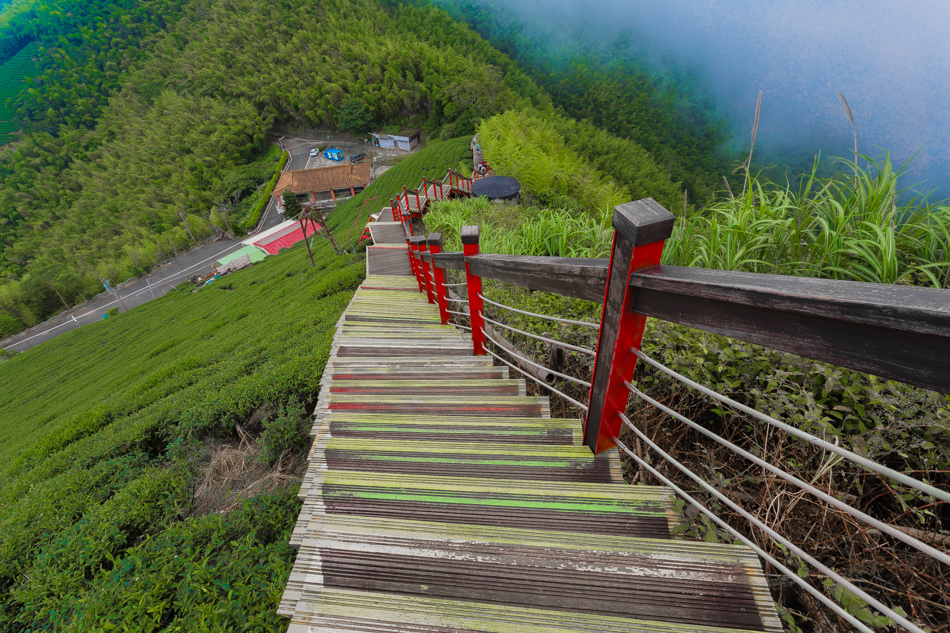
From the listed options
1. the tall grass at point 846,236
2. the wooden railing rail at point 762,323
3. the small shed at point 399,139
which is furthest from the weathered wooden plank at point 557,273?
the small shed at point 399,139

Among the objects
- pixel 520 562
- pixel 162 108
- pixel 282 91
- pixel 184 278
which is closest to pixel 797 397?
pixel 520 562

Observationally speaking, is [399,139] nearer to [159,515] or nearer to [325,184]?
[325,184]

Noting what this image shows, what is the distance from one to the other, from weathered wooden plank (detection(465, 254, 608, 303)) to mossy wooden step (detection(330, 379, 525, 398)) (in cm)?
65

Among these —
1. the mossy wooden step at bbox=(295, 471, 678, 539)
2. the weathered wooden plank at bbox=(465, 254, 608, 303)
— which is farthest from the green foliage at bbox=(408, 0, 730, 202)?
the mossy wooden step at bbox=(295, 471, 678, 539)

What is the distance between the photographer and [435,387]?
221cm

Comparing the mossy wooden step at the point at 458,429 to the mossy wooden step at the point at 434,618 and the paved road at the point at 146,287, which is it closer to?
the mossy wooden step at the point at 434,618

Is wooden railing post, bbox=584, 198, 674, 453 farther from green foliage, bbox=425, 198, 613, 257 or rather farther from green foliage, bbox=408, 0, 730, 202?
green foliage, bbox=408, 0, 730, 202

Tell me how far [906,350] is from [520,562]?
974 mm

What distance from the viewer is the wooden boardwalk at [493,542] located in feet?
2.99

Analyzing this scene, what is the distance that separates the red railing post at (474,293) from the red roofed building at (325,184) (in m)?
38.5

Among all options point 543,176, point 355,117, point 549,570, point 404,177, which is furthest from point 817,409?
point 355,117

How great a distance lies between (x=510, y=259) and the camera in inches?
70.9

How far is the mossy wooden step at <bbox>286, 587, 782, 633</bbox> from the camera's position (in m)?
0.87

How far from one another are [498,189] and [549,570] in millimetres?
10057
